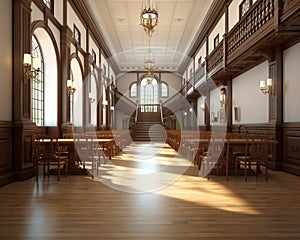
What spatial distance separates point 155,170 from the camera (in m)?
9.41

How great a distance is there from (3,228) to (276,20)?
6557 mm

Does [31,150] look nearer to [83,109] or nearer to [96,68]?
[83,109]

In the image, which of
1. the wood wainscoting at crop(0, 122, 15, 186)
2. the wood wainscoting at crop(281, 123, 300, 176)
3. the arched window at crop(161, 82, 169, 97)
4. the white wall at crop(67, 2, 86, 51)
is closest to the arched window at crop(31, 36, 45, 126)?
the white wall at crop(67, 2, 86, 51)

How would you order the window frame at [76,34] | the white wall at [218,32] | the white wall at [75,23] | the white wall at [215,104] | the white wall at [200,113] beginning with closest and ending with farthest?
the white wall at [75,23]
the window frame at [76,34]
the white wall at [218,32]
the white wall at [215,104]
the white wall at [200,113]

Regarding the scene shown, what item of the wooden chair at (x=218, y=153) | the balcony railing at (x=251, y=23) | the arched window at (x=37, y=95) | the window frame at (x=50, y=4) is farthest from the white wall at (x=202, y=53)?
the wooden chair at (x=218, y=153)

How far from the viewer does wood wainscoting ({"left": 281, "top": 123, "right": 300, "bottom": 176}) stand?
870 centimetres

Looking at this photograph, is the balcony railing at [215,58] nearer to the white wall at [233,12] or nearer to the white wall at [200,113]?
the white wall at [233,12]

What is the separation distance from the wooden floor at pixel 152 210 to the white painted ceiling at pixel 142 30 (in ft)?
32.4

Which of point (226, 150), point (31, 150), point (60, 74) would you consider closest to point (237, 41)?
point (226, 150)

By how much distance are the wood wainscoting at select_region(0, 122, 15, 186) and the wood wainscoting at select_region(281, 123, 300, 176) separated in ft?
21.7

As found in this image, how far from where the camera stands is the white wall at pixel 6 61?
7.27m

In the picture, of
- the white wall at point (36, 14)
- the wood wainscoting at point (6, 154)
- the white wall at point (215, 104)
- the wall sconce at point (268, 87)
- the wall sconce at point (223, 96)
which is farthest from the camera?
the white wall at point (215, 104)

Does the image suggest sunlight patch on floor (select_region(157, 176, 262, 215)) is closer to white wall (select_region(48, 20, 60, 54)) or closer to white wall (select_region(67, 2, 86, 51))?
white wall (select_region(48, 20, 60, 54))

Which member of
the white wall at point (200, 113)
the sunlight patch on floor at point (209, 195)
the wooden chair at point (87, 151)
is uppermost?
the white wall at point (200, 113)
